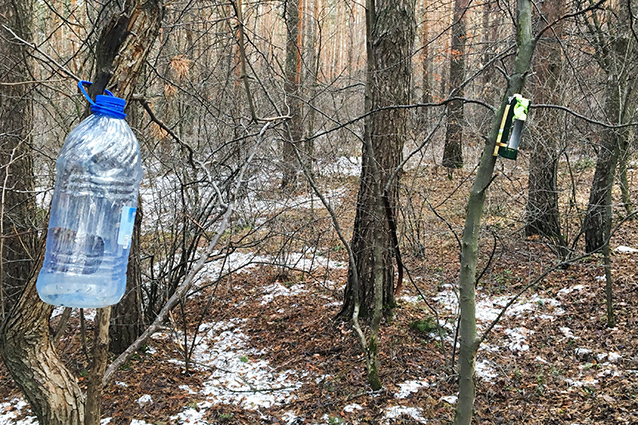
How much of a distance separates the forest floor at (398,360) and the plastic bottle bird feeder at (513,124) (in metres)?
1.65

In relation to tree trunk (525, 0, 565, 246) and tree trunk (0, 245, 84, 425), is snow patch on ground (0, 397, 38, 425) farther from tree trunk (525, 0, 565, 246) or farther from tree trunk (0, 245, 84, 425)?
tree trunk (525, 0, 565, 246)

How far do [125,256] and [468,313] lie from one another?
5.51ft

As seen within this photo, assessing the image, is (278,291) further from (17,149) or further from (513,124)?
(513,124)

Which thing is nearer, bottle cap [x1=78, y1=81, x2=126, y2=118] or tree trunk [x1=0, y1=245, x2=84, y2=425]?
bottle cap [x1=78, y1=81, x2=126, y2=118]

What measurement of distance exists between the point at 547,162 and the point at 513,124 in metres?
4.86

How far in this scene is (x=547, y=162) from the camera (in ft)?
20.6

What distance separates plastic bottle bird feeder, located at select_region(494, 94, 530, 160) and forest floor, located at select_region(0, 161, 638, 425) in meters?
1.65

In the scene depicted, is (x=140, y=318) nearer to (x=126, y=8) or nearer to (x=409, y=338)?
(x=409, y=338)

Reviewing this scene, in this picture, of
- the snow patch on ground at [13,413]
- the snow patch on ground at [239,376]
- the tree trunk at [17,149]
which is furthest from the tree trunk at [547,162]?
the tree trunk at [17,149]

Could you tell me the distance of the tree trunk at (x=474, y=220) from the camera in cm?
206

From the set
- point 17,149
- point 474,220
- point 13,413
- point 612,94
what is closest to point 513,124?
point 474,220

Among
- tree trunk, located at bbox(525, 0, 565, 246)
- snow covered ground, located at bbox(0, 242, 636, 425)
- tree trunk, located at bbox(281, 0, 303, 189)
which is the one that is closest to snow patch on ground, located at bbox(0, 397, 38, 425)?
snow covered ground, located at bbox(0, 242, 636, 425)

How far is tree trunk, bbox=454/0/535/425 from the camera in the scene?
6.76 feet

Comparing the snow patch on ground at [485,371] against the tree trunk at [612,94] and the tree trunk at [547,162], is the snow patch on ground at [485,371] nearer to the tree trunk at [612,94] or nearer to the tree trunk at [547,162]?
the tree trunk at [612,94]
